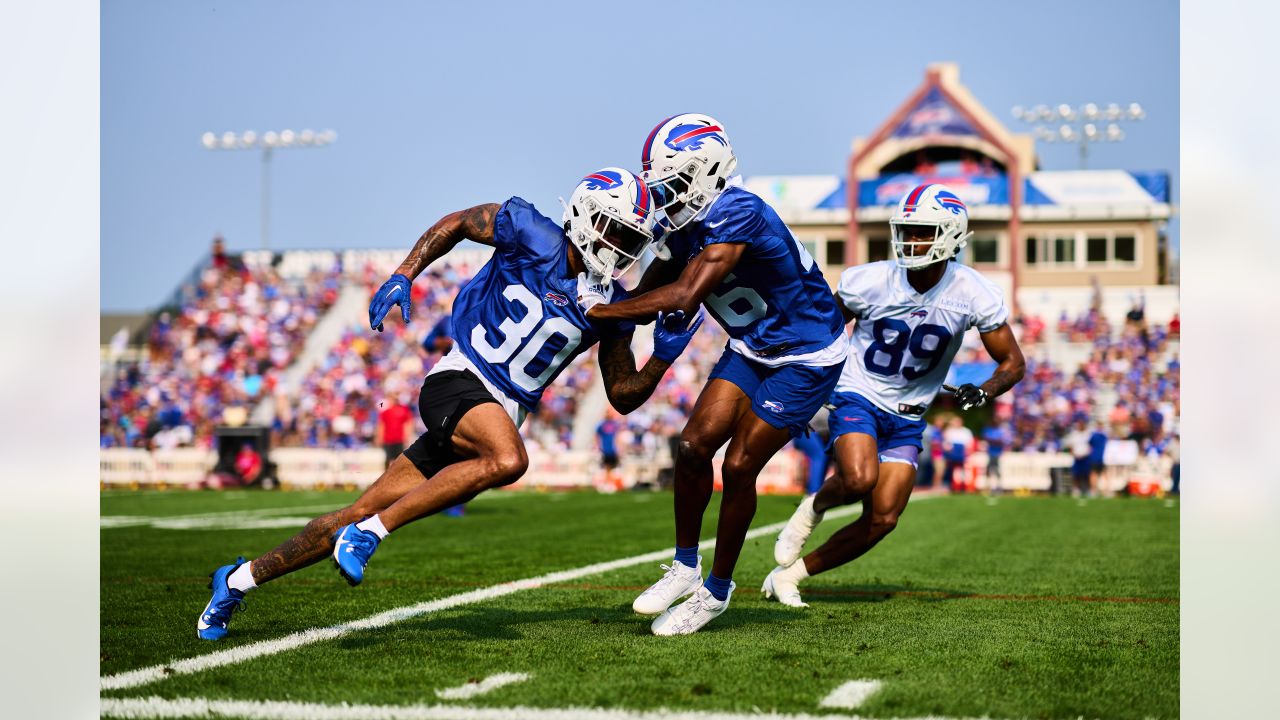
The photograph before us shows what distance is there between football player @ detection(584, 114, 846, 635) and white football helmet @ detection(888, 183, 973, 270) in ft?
2.79

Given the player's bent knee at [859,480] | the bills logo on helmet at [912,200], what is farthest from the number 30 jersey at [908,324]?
the player's bent knee at [859,480]

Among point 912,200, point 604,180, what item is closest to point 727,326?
point 604,180

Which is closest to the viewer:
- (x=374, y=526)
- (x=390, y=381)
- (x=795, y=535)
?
(x=374, y=526)

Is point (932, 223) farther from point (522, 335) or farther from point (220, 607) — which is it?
point (220, 607)

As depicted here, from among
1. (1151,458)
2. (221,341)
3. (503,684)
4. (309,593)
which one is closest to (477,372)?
(503,684)

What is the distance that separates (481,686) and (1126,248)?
1597 inches

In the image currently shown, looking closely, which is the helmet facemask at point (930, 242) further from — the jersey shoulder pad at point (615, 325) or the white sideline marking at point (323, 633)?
the white sideline marking at point (323, 633)

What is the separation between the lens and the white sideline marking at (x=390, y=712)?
12.2ft

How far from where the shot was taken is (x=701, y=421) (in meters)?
5.42

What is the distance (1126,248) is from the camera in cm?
4150

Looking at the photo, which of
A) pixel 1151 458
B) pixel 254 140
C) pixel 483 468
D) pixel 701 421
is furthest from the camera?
pixel 254 140
